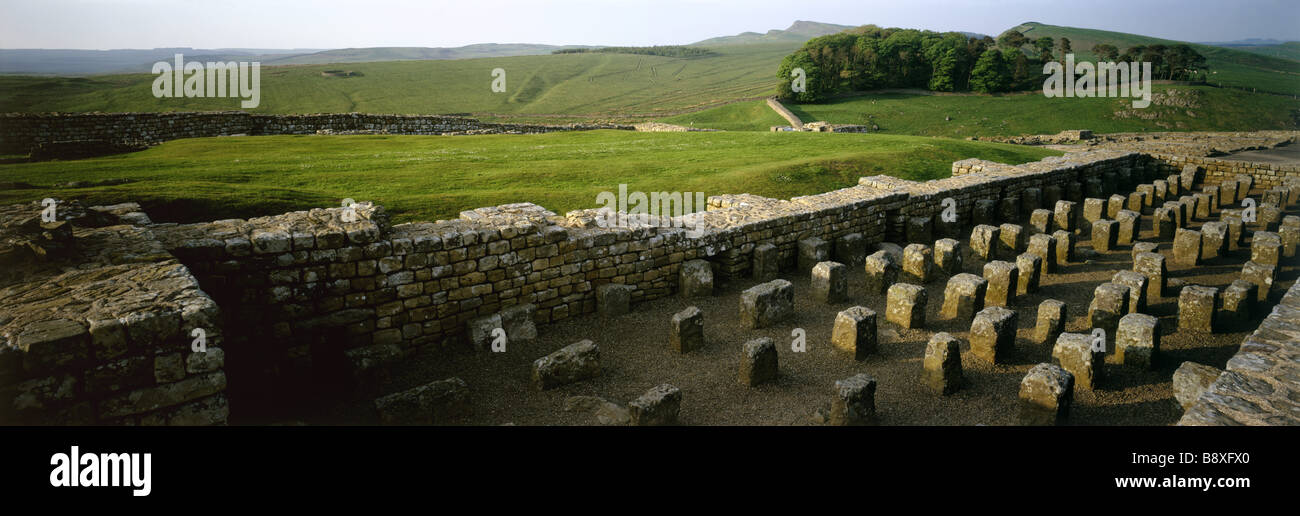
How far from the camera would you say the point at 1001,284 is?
32.2 ft

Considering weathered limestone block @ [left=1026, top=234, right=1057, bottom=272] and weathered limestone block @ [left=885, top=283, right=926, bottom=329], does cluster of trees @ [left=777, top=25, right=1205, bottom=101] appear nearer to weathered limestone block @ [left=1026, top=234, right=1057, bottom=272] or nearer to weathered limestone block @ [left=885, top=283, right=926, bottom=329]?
weathered limestone block @ [left=1026, top=234, right=1057, bottom=272]

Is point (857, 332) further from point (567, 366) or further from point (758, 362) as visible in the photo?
point (567, 366)

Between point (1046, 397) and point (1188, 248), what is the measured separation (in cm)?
864

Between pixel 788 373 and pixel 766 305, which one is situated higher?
pixel 766 305

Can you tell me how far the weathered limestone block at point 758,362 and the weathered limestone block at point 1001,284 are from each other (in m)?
4.42

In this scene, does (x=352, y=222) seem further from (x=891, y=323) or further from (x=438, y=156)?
(x=438, y=156)

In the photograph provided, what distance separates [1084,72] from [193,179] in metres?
76.0

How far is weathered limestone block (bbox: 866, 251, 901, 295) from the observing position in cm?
1046

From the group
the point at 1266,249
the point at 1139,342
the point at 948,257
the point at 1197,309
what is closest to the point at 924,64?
the point at 1266,249

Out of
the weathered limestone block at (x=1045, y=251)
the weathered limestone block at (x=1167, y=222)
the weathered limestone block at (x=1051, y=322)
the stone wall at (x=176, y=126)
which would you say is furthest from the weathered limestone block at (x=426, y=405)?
the stone wall at (x=176, y=126)

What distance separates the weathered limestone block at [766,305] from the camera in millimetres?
8961

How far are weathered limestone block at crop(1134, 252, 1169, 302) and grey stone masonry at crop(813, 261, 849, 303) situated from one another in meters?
4.87

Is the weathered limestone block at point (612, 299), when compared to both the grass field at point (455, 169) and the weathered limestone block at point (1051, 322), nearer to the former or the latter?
the grass field at point (455, 169)
